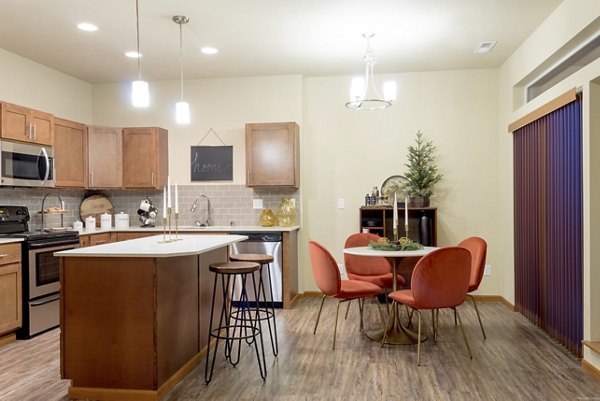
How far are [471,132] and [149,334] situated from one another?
4.39 metres

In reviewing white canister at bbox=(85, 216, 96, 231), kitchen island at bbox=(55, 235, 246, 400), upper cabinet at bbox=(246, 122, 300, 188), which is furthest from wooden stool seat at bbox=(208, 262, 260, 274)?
white canister at bbox=(85, 216, 96, 231)

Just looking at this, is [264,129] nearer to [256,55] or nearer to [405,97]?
[256,55]

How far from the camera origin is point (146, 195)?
627 cm

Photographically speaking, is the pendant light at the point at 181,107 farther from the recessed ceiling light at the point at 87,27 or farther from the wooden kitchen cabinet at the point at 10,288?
the wooden kitchen cabinet at the point at 10,288

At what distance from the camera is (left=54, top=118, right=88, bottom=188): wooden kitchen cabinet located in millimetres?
5270

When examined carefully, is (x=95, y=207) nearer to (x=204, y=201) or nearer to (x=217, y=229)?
(x=204, y=201)

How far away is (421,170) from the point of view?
561 centimetres

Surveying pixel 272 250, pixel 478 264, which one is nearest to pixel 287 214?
pixel 272 250

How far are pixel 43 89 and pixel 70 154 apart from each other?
2.52ft

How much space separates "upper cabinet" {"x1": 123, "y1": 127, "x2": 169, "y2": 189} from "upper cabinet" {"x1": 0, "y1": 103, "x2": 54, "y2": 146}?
0.95 m

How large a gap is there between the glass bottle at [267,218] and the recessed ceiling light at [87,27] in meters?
2.63

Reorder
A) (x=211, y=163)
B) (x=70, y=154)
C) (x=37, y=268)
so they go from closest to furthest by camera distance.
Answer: (x=37, y=268)
(x=70, y=154)
(x=211, y=163)

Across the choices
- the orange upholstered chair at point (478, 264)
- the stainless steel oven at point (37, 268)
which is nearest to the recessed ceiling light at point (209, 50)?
the stainless steel oven at point (37, 268)

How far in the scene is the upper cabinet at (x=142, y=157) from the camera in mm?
5844
